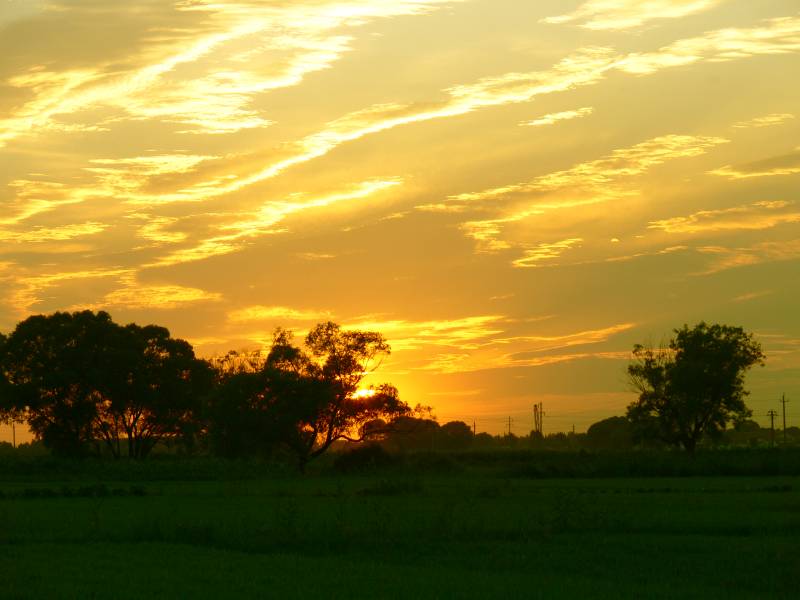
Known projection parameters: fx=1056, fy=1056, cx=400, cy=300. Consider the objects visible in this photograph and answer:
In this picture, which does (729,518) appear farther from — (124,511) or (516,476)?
(516,476)

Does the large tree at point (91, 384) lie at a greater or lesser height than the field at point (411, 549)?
greater

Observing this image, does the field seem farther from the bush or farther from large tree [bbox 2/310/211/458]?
large tree [bbox 2/310/211/458]

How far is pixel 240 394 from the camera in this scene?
282ft

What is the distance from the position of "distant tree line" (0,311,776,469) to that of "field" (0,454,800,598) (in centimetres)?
4339

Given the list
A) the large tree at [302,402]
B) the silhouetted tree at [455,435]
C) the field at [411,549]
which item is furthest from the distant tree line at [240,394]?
the silhouetted tree at [455,435]

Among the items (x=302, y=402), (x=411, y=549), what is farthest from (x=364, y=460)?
(x=411, y=549)

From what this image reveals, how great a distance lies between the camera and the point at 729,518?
32.6m

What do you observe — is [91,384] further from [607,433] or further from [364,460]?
[607,433]

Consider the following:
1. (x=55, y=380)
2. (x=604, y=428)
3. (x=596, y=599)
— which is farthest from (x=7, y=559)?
(x=604, y=428)

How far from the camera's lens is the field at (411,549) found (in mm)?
18484

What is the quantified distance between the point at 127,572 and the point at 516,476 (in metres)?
54.7

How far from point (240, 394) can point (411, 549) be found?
63.1 m

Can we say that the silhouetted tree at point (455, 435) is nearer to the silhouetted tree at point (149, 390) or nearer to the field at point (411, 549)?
the silhouetted tree at point (149, 390)

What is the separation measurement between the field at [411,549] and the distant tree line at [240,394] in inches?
1708
